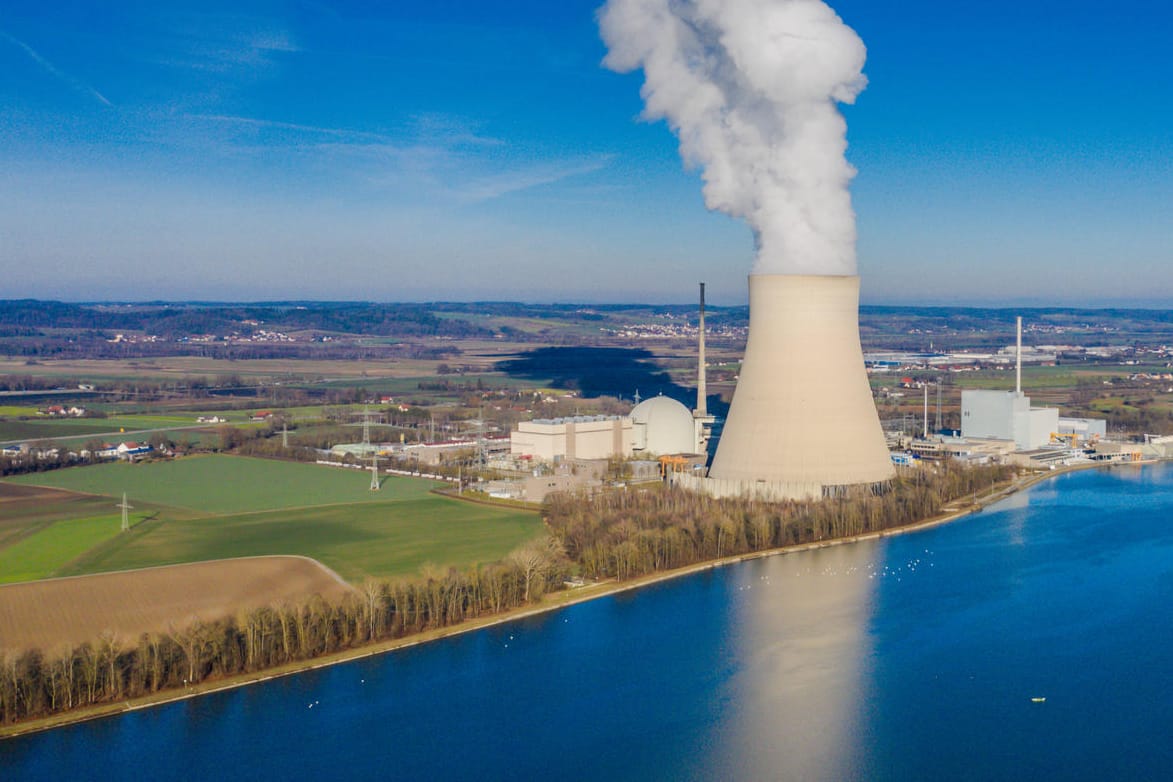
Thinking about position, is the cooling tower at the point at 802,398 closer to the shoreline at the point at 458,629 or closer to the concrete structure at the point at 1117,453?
the shoreline at the point at 458,629

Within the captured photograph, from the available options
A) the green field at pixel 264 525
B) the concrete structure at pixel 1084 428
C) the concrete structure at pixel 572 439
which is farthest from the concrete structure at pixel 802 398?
the concrete structure at pixel 1084 428

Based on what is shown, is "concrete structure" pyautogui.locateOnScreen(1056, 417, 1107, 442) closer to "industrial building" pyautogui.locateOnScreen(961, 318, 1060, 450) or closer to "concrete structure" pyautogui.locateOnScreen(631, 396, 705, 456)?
"industrial building" pyautogui.locateOnScreen(961, 318, 1060, 450)

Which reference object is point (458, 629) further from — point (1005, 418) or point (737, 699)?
point (1005, 418)

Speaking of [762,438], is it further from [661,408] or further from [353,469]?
[353,469]

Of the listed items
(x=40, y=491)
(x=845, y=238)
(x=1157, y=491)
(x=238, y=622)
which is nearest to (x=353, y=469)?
(x=40, y=491)

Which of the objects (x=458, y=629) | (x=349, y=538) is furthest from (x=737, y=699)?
(x=349, y=538)

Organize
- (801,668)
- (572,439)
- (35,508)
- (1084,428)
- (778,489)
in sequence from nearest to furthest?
(801,668)
(778,489)
(35,508)
(572,439)
(1084,428)

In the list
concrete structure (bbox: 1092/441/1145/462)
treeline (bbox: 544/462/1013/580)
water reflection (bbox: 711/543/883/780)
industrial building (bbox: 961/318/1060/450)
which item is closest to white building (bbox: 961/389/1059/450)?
industrial building (bbox: 961/318/1060/450)
